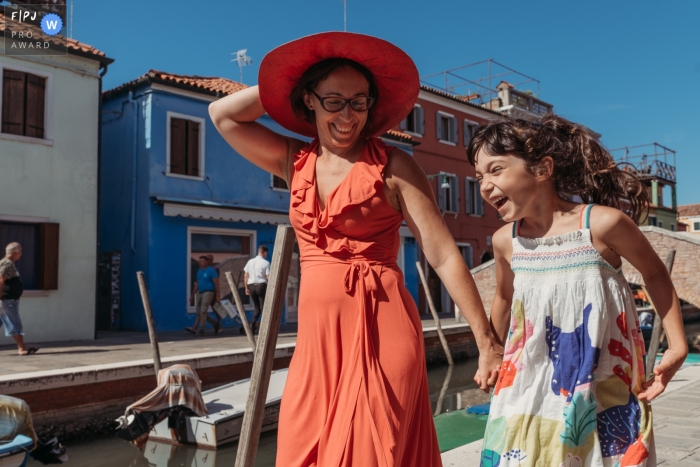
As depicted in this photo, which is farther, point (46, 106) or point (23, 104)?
point (46, 106)

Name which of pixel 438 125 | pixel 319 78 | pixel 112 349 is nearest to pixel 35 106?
pixel 112 349

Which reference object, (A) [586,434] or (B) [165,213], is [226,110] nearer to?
(A) [586,434]

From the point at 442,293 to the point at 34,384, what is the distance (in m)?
18.3

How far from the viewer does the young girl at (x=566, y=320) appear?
1.89m

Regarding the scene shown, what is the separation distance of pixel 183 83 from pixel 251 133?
14.4 metres

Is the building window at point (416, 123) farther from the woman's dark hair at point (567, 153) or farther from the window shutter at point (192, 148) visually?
the woman's dark hair at point (567, 153)

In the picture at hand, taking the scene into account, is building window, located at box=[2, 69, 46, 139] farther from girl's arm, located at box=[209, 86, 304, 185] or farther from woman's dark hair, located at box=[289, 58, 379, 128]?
woman's dark hair, located at box=[289, 58, 379, 128]

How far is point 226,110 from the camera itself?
7.29ft

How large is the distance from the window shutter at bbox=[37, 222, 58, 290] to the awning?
2.73 m

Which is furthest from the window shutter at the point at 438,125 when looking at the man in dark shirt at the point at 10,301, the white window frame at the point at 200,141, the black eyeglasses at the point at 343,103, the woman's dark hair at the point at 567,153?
the black eyeglasses at the point at 343,103

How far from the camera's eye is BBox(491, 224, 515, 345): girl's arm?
2.20 meters

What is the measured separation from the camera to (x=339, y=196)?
1.97m

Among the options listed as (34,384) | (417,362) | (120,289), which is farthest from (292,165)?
(120,289)

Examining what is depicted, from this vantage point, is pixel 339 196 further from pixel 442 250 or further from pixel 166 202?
pixel 166 202
